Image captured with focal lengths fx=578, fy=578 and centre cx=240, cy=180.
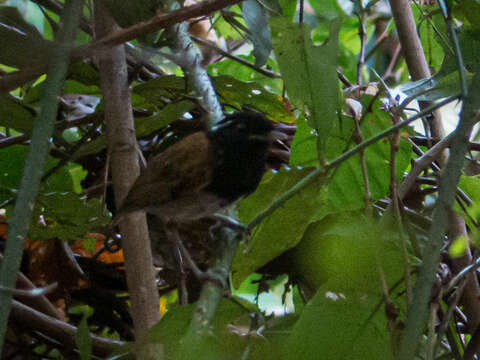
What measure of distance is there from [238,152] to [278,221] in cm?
30

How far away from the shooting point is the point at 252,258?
40.1 inches

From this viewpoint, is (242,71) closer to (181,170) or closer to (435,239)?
(181,170)

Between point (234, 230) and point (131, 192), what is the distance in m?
0.26

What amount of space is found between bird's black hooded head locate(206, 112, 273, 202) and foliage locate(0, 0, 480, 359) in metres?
0.06

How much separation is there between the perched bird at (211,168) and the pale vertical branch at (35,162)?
1.64 ft

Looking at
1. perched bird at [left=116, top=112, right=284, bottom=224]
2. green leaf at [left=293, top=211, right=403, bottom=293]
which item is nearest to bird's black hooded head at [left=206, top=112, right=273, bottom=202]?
perched bird at [left=116, top=112, right=284, bottom=224]

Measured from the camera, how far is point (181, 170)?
1.24 metres

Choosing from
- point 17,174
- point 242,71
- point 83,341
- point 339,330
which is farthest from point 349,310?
point 242,71

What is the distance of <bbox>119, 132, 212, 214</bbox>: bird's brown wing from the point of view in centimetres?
123

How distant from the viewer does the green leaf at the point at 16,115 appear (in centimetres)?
119

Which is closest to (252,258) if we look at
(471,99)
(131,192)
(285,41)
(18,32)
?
(131,192)

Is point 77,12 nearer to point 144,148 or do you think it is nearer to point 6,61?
point 6,61

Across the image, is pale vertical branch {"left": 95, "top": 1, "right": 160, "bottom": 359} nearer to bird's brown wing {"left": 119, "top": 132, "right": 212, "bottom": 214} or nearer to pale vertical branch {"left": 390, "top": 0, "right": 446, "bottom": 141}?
bird's brown wing {"left": 119, "top": 132, "right": 212, "bottom": 214}

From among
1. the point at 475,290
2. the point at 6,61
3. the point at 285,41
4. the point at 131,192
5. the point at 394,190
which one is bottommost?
the point at 475,290
